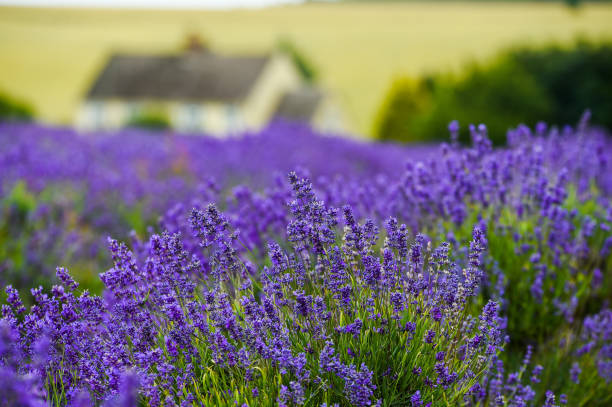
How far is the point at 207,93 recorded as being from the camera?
27.2 metres

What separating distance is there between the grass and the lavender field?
29.8 metres

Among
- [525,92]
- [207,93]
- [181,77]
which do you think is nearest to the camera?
[525,92]

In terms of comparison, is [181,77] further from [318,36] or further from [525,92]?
[318,36]

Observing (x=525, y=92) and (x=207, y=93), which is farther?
(x=207, y=93)

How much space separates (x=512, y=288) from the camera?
306 cm

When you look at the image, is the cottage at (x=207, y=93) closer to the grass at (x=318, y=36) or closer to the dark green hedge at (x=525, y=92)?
the grass at (x=318, y=36)

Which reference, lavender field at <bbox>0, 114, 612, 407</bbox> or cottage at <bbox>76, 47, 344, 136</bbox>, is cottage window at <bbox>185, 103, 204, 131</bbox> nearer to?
cottage at <bbox>76, 47, 344, 136</bbox>

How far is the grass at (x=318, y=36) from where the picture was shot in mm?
38531

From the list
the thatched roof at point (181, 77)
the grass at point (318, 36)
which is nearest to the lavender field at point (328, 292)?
the thatched roof at point (181, 77)

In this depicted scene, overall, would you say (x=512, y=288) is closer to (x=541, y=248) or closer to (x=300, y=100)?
(x=541, y=248)

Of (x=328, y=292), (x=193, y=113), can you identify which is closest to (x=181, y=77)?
(x=193, y=113)

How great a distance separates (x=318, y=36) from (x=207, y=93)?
26023mm

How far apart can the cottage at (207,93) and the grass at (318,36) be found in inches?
151

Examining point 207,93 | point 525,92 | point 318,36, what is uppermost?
point 318,36
